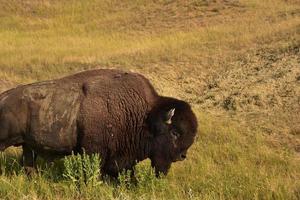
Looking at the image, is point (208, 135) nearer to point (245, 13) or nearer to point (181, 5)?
point (245, 13)

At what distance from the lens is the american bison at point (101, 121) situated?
722 cm

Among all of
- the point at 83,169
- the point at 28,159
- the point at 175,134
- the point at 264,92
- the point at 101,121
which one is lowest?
the point at 264,92

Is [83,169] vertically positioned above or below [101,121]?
below

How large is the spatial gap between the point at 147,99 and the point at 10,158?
2636mm

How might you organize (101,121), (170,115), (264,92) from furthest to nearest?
(264,92)
(170,115)
(101,121)

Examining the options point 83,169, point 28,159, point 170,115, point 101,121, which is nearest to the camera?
point 83,169

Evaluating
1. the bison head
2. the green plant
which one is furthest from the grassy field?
the bison head

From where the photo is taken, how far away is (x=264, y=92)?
48.0 feet

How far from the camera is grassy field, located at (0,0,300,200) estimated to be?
7312 millimetres

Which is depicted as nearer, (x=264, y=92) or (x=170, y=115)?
(x=170, y=115)

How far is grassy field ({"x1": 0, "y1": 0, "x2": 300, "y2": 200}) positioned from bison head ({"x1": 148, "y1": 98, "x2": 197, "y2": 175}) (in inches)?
14.3

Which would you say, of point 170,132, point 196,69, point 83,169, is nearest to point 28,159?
point 83,169

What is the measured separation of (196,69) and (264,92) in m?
5.26

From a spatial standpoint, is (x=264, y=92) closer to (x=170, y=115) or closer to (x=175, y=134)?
(x=175, y=134)
